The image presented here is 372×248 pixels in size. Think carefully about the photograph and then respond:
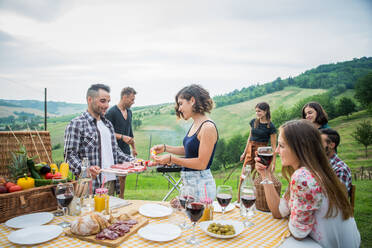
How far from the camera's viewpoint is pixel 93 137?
9.09ft

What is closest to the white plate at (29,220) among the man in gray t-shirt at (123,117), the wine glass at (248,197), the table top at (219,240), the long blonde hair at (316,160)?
the table top at (219,240)

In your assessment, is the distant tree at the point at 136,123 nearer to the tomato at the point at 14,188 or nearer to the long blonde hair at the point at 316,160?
the tomato at the point at 14,188

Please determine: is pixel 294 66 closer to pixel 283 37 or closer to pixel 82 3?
pixel 283 37

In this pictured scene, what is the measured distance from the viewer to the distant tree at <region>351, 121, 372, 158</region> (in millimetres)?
8242

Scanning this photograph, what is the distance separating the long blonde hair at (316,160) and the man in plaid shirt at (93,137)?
6.52ft

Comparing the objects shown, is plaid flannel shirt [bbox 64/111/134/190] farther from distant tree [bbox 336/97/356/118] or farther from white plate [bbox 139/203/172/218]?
distant tree [bbox 336/97/356/118]

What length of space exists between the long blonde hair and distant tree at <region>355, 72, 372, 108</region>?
32.3ft

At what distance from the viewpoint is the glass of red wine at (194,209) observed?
3.93 feet

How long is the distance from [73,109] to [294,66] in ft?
36.9

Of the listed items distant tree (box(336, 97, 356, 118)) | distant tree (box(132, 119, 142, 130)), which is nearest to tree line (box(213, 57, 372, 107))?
distant tree (box(336, 97, 356, 118))

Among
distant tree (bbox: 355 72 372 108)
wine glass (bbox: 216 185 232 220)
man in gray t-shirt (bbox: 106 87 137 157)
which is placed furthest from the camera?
distant tree (bbox: 355 72 372 108)

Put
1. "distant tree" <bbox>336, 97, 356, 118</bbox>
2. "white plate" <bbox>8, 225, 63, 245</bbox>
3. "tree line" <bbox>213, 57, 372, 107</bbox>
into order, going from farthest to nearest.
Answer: "tree line" <bbox>213, 57, 372, 107</bbox>
"distant tree" <bbox>336, 97, 356, 118</bbox>
"white plate" <bbox>8, 225, 63, 245</bbox>

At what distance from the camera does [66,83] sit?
959cm

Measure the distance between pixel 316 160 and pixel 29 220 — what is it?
5.96 ft
